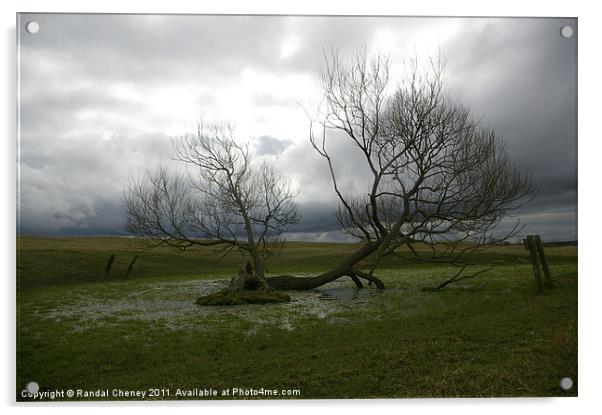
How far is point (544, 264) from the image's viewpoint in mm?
5645

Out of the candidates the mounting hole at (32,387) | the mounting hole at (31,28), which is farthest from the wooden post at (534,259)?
the mounting hole at (31,28)

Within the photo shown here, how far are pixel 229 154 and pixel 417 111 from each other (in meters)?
3.14

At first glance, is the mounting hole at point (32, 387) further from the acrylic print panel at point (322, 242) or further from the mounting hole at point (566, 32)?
the mounting hole at point (566, 32)

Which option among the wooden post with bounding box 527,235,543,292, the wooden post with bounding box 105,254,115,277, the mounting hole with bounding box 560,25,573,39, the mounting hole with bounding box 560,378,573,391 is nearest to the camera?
the mounting hole with bounding box 560,378,573,391

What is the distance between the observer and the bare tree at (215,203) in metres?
5.78

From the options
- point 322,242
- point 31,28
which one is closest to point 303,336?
point 322,242

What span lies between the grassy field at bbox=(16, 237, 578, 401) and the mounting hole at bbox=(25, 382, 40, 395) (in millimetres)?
56

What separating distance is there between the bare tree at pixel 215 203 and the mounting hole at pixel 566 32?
437cm

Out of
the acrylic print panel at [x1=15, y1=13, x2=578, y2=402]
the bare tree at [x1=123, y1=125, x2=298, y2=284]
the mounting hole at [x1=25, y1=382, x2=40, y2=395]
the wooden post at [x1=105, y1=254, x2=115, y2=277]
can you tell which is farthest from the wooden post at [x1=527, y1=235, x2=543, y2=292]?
the wooden post at [x1=105, y1=254, x2=115, y2=277]

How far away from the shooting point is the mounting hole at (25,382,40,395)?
4.63 meters

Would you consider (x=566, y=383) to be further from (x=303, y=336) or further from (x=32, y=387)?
(x=32, y=387)

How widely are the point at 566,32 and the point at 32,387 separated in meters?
8.33

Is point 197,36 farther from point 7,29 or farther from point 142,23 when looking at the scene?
point 7,29

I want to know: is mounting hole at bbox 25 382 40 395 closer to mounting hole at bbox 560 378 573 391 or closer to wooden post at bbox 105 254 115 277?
wooden post at bbox 105 254 115 277
